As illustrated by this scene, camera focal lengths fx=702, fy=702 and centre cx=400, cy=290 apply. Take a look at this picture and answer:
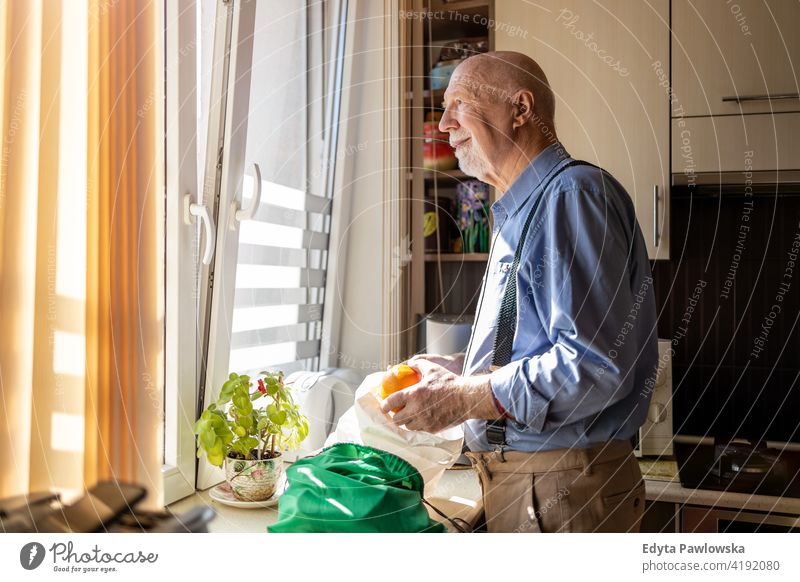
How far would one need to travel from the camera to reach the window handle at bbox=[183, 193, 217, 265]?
0.98 m

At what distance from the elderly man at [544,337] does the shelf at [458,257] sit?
2.28 feet

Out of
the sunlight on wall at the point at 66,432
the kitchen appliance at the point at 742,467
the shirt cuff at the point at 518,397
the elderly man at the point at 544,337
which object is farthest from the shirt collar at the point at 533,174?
the kitchen appliance at the point at 742,467

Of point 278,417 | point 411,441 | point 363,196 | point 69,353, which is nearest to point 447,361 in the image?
point 411,441

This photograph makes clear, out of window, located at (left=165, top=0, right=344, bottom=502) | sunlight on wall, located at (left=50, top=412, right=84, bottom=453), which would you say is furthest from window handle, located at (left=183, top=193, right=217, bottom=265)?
sunlight on wall, located at (left=50, top=412, right=84, bottom=453)

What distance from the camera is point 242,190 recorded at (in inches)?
→ 44.4

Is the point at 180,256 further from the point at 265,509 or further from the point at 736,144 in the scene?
the point at 736,144

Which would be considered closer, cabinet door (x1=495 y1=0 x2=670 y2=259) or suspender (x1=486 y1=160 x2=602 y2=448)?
suspender (x1=486 y1=160 x2=602 y2=448)

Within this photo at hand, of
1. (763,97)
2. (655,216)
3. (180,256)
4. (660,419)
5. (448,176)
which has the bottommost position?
(660,419)

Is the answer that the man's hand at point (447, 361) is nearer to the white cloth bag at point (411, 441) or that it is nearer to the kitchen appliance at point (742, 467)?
the white cloth bag at point (411, 441)

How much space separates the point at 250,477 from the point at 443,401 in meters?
0.34

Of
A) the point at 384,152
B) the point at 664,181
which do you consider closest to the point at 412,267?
the point at 384,152

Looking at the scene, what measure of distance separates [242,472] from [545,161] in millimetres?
581

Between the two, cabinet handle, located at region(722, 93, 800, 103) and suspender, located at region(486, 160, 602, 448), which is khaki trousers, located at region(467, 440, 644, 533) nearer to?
suspender, located at region(486, 160, 602, 448)

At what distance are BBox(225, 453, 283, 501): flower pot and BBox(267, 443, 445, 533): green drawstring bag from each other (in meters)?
0.17
